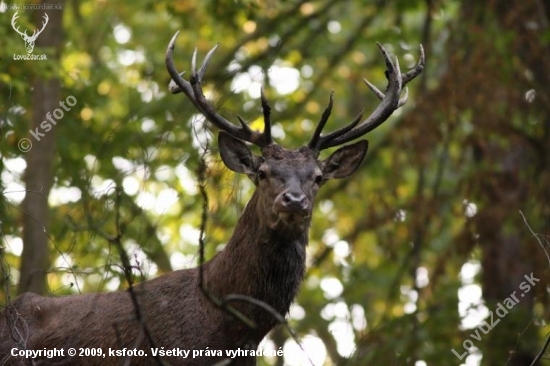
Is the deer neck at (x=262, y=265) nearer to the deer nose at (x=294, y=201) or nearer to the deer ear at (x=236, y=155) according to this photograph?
the deer nose at (x=294, y=201)

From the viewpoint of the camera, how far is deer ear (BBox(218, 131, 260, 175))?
10305 mm

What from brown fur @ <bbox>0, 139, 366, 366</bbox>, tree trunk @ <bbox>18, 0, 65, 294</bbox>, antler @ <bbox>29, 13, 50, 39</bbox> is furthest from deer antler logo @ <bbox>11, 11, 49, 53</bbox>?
brown fur @ <bbox>0, 139, 366, 366</bbox>

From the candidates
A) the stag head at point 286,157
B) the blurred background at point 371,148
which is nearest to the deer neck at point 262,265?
the stag head at point 286,157

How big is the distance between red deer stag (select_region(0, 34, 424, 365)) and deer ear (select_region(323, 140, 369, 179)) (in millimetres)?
543

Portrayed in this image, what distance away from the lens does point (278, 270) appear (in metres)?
9.54

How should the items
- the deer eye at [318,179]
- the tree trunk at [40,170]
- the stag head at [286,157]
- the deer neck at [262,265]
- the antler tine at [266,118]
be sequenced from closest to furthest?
the stag head at [286,157] < the deer neck at [262,265] < the antler tine at [266,118] < the deer eye at [318,179] < the tree trunk at [40,170]

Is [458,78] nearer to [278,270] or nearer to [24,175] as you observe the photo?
[24,175]

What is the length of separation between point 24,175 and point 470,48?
7134mm

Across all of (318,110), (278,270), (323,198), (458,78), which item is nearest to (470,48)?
(458,78)

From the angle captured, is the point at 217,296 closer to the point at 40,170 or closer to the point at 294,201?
the point at 294,201

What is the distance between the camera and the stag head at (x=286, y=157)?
9.38m

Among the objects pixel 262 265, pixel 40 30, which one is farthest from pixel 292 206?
pixel 40 30

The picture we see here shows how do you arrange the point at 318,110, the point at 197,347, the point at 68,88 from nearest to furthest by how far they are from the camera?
1. the point at 197,347
2. the point at 68,88
3. the point at 318,110

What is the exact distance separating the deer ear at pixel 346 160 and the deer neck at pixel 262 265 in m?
1.23
